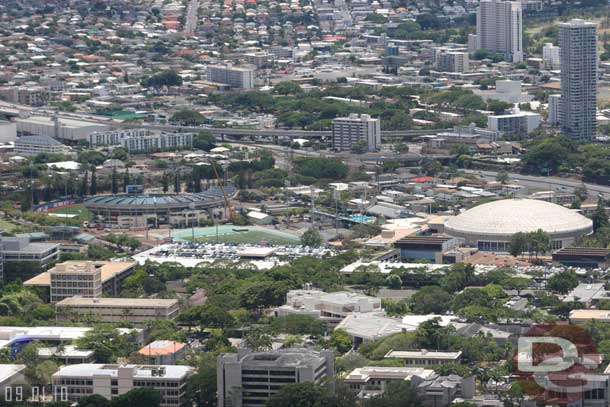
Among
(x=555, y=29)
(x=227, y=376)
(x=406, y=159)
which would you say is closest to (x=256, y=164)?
(x=406, y=159)

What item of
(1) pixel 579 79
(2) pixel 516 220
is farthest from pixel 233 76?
(2) pixel 516 220

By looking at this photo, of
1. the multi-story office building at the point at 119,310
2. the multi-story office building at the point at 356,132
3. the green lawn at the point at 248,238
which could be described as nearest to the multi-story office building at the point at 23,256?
the multi-story office building at the point at 119,310

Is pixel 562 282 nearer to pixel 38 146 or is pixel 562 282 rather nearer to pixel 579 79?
pixel 579 79

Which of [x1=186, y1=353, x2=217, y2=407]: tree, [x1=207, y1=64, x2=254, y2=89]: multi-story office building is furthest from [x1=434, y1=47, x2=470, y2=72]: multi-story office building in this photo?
[x1=186, y1=353, x2=217, y2=407]: tree

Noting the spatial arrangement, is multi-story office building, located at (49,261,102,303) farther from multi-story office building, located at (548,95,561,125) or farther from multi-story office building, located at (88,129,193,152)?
multi-story office building, located at (548,95,561,125)

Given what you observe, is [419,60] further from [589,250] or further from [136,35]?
[589,250]

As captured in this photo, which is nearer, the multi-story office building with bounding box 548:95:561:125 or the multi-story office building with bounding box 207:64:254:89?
the multi-story office building with bounding box 548:95:561:125

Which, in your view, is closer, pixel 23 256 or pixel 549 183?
pixel 23 256
